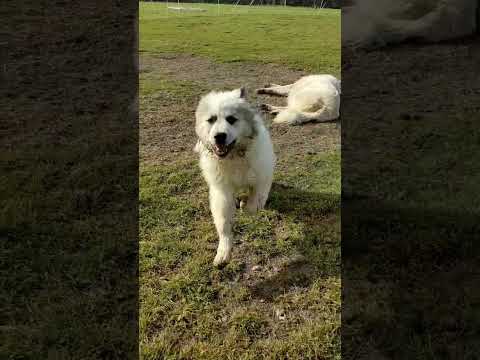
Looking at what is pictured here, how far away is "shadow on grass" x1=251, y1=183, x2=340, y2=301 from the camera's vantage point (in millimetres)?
2689

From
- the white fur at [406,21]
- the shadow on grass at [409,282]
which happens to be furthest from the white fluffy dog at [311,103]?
the shadow on grass at [409,282]

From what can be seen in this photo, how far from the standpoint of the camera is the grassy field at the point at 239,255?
2.29 meters

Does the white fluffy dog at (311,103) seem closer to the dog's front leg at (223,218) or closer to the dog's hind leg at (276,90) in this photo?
the dog's hind leg at (276,90)

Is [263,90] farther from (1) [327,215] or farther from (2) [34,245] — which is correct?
(2) [34,245]

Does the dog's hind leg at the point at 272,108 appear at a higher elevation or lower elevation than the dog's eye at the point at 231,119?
lower

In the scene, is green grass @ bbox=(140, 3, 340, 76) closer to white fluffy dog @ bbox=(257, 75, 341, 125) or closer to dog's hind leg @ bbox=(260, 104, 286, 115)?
white fluffy dog @ bbox=(257, 75, 341, 125)

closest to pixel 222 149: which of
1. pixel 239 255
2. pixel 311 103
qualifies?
pixel 239 255

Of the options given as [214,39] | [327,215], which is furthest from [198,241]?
[214,39]

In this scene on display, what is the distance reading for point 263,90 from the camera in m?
6.61

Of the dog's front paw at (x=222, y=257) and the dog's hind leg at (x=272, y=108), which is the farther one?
the dog's hind leg at (x=272, y=108)

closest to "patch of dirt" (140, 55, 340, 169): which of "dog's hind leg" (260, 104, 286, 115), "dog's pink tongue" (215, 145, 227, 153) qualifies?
"dog's hind leg" (260, 104, 286, 115)

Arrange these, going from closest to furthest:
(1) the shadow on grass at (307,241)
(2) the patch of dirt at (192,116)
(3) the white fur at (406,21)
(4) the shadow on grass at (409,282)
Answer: (4) the shadow on grass at (409,282) < (1) the shadow on grass at (307,241) < (2) the patch of dirt at (192,116) < (3) the white fur at (406,21)

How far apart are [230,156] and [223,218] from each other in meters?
0.40

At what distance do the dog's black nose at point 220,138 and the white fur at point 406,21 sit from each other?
5187 mm
